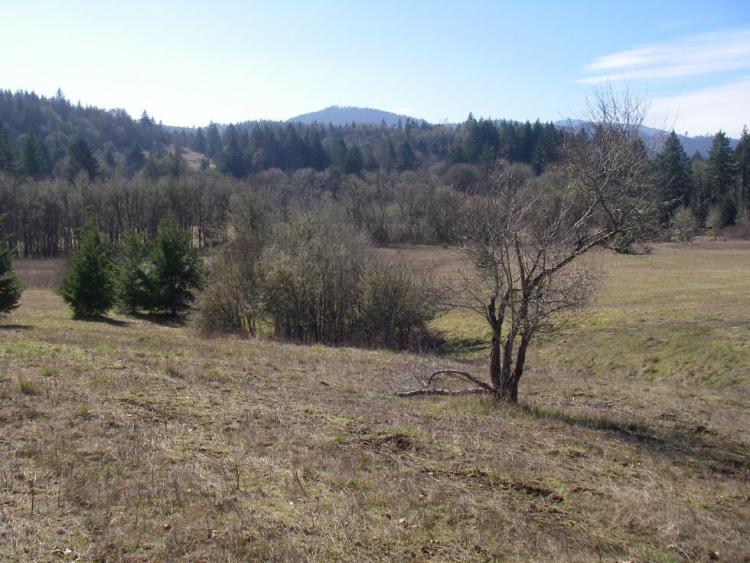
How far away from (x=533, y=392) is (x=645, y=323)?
13.8m

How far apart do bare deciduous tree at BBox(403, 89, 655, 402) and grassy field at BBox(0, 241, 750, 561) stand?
227cm

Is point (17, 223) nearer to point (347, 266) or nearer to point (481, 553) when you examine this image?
point (347, 266)

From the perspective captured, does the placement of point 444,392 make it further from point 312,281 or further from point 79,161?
point 79,161

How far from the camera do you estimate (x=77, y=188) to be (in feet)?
270

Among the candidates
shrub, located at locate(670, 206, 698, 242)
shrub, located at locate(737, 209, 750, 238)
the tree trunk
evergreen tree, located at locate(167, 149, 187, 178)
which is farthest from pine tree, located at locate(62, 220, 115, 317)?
shrub, located at locate(737, 209, 750, 238)

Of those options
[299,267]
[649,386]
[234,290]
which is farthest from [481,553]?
[234,290]

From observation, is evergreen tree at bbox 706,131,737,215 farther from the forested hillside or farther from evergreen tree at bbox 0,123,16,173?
evergreen tree at bbox 0,123,16,173

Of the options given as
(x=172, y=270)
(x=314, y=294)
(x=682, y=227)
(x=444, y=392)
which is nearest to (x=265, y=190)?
(x=172, y=270)

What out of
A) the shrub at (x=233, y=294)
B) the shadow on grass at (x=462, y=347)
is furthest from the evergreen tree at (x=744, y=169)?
the shrub at (x=233, y=294)

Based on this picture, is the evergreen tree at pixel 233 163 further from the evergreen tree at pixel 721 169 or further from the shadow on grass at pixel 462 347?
the shadow on grass at pixel 462 347

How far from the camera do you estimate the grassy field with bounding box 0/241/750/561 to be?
5.89m

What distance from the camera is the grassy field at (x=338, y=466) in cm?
589

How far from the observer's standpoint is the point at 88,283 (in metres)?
37.4

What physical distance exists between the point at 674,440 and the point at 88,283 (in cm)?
3651
